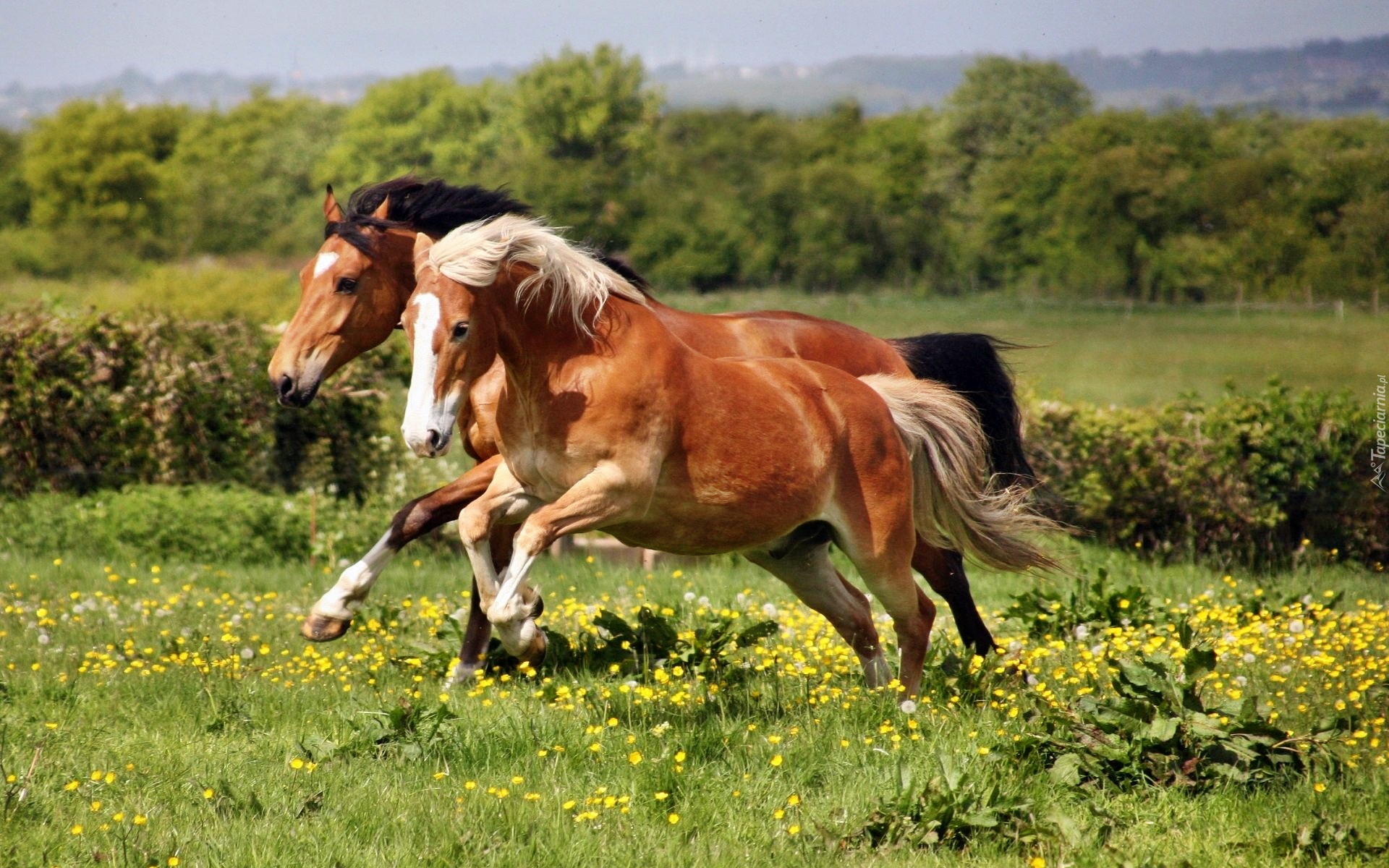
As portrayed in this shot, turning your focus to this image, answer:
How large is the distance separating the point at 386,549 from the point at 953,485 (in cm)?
243

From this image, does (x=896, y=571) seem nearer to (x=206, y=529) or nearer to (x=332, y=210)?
(x=332, y=210)

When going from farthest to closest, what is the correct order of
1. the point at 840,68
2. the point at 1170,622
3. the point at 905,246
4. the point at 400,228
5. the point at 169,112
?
the point at 169,112, the point at 840,68, the point at 905,246, the point at 1170,622, the point at 400,228

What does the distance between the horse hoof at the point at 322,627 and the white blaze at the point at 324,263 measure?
1.45 metres

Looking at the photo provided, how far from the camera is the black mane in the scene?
575 centimetres

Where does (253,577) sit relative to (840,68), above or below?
below

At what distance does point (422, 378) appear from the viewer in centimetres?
427

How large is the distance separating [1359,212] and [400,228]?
516 inches

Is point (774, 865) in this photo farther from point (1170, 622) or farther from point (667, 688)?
point (1170, 622)

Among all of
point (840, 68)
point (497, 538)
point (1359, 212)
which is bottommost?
point (497, 538)

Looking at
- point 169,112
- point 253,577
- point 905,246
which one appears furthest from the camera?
point 169,112

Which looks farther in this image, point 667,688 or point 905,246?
point 905,246

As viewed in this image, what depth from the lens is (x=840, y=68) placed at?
37.7m

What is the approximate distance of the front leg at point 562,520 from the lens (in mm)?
4461

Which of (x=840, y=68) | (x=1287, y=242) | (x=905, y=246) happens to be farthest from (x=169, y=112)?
(x=1287, y=242)
